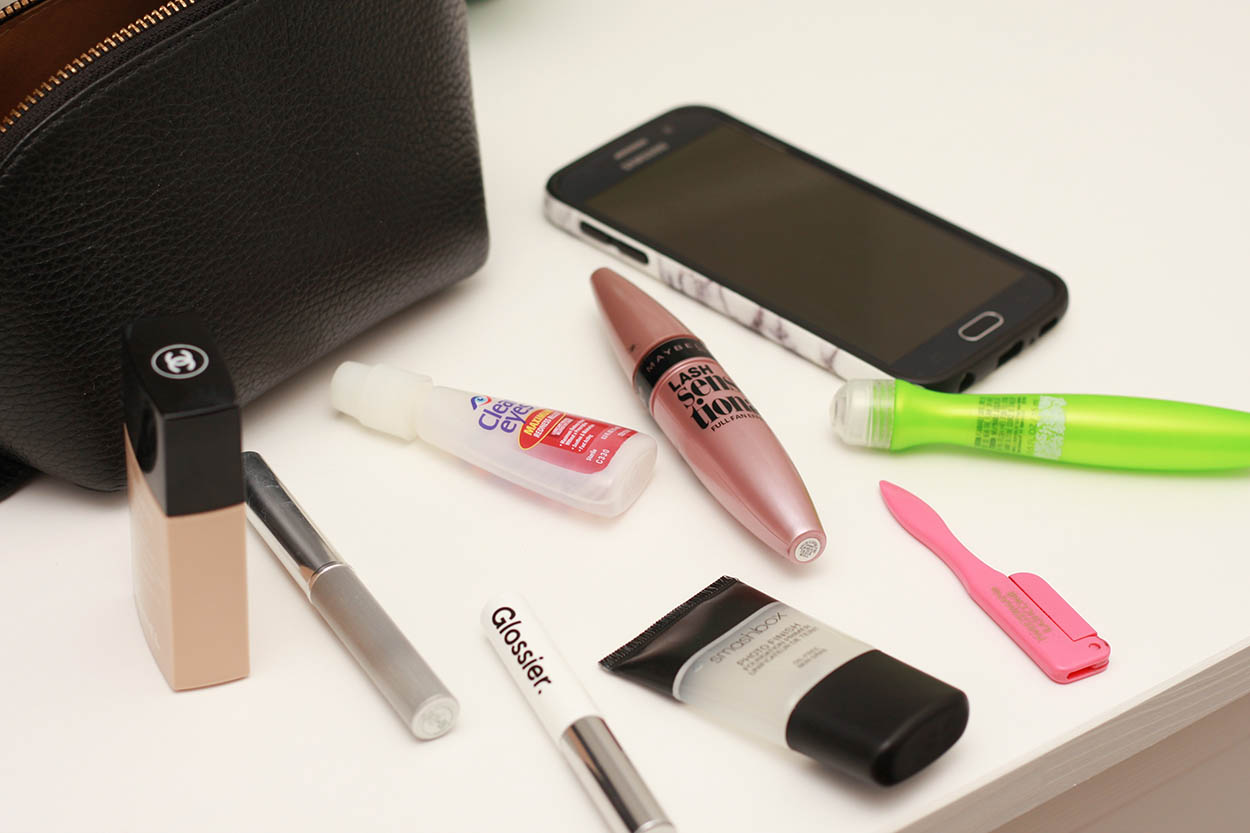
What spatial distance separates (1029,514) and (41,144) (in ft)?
1.12

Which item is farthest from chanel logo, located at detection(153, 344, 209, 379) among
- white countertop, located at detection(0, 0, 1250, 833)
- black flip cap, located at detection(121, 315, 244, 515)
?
white countertop, located at detection(0, 0, 1250, 833)

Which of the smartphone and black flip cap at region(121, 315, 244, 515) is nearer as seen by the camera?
black flip cap at region(121, 315, 244, 515)

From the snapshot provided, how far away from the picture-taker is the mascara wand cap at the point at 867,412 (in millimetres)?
464

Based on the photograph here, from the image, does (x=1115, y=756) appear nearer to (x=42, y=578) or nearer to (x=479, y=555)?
(x=479, y=555)

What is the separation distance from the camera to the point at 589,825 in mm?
368

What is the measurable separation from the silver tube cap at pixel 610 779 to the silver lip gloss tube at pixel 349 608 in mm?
40

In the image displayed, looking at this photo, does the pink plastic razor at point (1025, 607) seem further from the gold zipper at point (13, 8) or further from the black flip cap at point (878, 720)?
the gold zipper at point (13, 8)

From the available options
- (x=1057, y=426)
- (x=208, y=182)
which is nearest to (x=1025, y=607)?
(x=1057, y=426)

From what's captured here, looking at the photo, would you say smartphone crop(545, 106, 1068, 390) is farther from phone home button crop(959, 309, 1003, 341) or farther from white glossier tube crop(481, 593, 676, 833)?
white glossier tube crop(481, 593, 676, 833)

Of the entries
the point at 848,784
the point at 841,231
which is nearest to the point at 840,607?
the point at 848,784

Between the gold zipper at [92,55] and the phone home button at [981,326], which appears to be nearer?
the gold zipper at [92,55]

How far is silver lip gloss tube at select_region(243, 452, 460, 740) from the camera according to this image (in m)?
0.39

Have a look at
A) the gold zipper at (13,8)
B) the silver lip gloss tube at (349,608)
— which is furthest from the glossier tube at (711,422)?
the gold zipper at (13,8)

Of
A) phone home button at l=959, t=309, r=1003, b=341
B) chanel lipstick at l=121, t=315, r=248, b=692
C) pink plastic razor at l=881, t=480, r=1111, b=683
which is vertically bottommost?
pink plastic razor at l=881, t=480, r=1111, b=683
